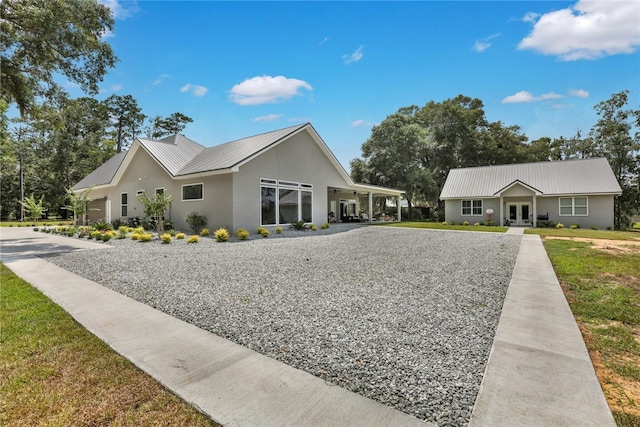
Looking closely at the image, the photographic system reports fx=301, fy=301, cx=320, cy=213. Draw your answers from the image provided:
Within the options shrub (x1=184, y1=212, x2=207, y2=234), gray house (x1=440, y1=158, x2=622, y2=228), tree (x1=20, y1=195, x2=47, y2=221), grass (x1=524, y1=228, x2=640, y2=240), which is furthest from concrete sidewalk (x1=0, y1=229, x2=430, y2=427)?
gray house (x1=440, y1=158, x2=622, y2=228)

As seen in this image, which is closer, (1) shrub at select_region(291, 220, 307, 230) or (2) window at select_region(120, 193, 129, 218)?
(1) shrub at select_region(291, 220, 307, 230)

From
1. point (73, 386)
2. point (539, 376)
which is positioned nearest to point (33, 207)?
point (73, 386)

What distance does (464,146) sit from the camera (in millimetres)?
36500

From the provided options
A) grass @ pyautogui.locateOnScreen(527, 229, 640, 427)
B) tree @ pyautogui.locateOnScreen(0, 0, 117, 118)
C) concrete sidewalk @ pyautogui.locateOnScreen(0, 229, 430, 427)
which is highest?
tree @ pyautogui.locateOnScreen(0, 0, 117, 118)

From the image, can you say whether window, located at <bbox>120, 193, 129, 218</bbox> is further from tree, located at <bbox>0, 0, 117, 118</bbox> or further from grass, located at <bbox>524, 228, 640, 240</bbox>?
grass, located at <bbox>524, 228, 640, 240</bbox>

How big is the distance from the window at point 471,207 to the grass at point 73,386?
27.9 m

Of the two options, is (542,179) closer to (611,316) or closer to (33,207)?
(611,316)

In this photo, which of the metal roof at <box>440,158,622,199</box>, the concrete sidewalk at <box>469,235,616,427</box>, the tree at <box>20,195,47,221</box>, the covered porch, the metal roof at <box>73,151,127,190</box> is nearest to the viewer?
the concrete sidewalk at <box>469,235,616,427</box>

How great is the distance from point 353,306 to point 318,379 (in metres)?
1.94

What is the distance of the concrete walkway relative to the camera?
2141 millimetres

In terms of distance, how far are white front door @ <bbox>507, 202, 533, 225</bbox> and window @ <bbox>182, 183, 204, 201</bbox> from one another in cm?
2403

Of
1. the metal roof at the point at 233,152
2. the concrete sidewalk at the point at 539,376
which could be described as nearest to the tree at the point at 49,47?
the metal roof at the point at 233,152

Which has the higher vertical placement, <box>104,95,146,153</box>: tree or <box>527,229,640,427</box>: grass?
<box>104,95,146,153</box>: tree

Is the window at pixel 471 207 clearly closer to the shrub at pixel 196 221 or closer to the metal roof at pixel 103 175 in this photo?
the shrub at pixel 196 221
